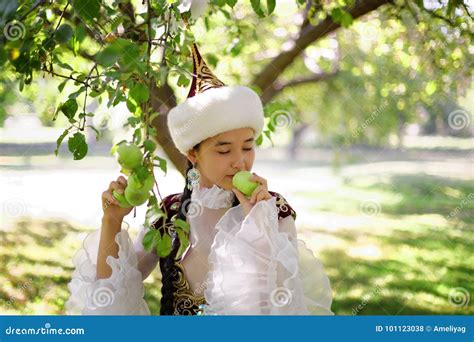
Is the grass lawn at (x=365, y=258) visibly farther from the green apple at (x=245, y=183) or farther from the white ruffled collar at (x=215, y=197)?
the green apple at (x=245, y=183)

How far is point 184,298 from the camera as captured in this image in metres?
1.60

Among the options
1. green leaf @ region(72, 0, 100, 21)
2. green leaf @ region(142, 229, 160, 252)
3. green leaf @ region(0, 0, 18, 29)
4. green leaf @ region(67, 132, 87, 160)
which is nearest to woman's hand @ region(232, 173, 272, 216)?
green leaf @ region(142, 229, 160, 252)

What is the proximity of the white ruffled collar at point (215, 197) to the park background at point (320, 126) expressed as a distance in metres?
0.28

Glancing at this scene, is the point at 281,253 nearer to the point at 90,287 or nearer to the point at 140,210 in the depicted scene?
the point at 90,287

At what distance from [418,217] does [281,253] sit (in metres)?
7.22

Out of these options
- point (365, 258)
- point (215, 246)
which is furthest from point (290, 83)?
point (215, 246)

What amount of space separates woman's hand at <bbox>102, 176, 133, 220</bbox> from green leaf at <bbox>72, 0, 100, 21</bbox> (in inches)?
16.8

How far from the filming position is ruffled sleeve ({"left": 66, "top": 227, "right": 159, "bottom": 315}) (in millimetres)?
1537

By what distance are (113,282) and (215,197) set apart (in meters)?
0.34

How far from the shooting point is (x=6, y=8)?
42.5 inches

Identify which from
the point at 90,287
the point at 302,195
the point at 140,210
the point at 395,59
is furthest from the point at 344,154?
the point at 90,287

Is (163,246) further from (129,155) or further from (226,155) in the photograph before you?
(226,155)

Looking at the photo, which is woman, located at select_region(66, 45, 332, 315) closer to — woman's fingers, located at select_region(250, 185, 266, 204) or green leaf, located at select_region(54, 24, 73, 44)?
woman's fingers, located at select_region(250, 185, 266, 204)

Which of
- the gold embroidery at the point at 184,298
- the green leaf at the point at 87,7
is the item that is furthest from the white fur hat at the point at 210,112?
the green leaf at the point at 87,7
